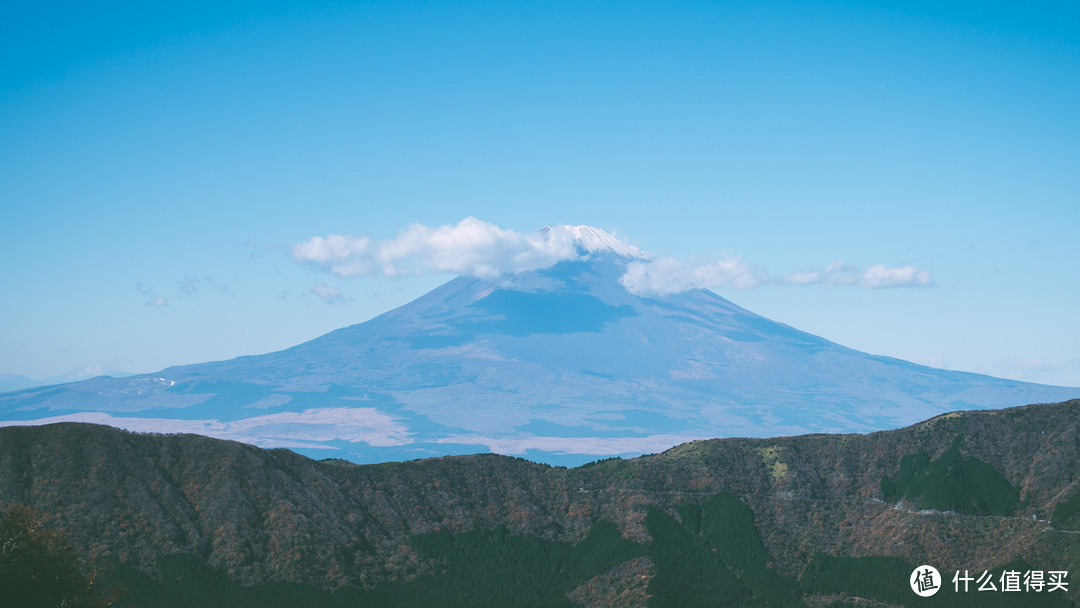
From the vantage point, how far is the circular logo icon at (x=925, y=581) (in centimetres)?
9556

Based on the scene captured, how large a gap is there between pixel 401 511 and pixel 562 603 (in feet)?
78.3

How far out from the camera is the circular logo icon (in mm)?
95562

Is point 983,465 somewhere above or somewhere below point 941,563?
above

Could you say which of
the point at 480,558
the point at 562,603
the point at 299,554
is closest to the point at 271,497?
the point at 299,554

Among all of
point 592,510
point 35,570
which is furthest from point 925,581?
point 35,570

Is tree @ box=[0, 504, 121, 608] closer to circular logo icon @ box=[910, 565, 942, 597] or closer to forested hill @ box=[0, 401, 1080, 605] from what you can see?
forested hill @ box=[0, 401, 1080, 605]

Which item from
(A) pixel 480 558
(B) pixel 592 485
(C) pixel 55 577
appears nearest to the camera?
(C) pixel 55 577

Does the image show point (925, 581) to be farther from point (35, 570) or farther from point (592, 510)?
point (35, 570)

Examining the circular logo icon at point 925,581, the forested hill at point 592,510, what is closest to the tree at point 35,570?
the forested hill at point 592,510

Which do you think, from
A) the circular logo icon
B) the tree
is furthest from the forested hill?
the tree

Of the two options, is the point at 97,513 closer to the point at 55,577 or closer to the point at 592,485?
the point at 55,577

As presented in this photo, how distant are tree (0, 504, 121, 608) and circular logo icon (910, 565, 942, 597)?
75.1 m

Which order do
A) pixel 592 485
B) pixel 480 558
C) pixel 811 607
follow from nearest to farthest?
1. pixel 811 607
2. pixel 480 558
3. pixel 592 485

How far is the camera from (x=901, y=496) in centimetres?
11212
